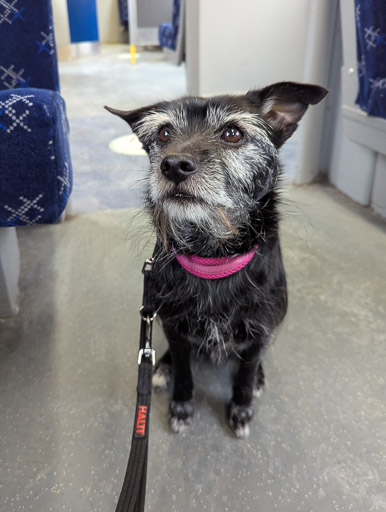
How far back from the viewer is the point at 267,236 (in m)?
1.05

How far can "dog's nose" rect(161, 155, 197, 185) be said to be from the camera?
34.0 inches

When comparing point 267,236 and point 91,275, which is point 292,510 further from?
point 91,275

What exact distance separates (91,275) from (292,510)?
1.27 m

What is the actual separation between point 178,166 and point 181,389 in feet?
2.30

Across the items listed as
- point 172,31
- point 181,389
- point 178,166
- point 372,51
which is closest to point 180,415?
point 181,389

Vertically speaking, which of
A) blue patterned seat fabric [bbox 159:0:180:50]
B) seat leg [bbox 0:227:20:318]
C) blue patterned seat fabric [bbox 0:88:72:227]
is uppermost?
blue patterned seat fabric [bbox 159:0:180:50]

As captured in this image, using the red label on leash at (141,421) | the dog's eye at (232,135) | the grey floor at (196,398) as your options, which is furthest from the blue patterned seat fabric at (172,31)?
the red label on leash at (141,421)

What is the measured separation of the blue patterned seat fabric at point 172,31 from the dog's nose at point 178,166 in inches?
274

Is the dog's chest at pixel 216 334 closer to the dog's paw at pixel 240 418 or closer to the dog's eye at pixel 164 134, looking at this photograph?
the dog's paw at pixel 240 418

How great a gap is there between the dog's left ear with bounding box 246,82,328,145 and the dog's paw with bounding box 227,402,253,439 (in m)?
0.78

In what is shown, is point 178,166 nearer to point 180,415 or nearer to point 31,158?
point 31,158

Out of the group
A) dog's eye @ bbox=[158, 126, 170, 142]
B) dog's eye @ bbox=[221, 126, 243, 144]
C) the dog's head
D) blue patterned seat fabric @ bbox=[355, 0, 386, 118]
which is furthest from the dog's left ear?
blue patterned seat fabric @ bbox=[355, 0, 386, 118]

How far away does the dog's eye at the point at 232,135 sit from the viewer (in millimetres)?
997

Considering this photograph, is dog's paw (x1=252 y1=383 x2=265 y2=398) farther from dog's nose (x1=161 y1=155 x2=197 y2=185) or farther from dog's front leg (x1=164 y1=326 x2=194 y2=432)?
dog's nose (x1=161 y1=155 x2=197 y2=185)
